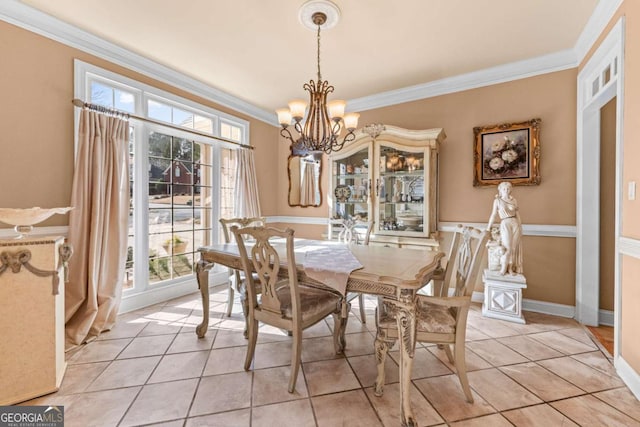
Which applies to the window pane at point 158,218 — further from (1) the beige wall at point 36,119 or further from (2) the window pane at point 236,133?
(2) the window pane at point 236,133

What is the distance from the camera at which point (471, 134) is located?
330 cm

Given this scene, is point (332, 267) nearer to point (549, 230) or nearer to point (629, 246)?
point (629, 246)

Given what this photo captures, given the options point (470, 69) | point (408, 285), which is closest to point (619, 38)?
point (470, 69)

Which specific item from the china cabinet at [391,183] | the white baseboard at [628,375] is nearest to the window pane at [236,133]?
the china cabinet at [391,183]

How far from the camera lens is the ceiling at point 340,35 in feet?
7.06

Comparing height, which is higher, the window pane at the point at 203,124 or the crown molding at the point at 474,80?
the crown molding at the point at 474,80

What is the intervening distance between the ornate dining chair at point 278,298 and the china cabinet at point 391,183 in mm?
1656

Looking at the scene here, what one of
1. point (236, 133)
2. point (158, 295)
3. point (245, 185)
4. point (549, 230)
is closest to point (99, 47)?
point (236, 133)

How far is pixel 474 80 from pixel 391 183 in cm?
148

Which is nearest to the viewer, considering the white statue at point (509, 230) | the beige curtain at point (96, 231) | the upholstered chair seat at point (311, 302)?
the upholstered chair seat at point (311, 302)

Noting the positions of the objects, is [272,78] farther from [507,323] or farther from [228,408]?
[507,323]

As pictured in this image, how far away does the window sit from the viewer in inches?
115

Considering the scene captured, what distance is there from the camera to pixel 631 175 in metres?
1.79

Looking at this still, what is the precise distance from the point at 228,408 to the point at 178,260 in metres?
2.31
